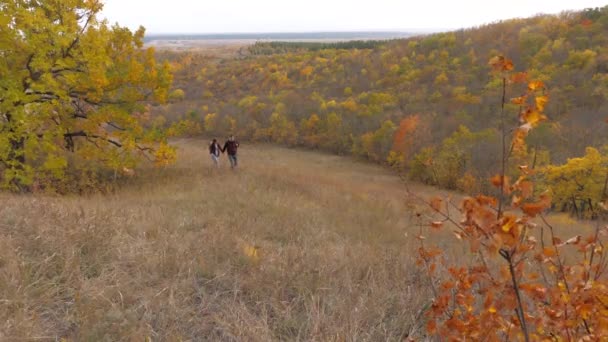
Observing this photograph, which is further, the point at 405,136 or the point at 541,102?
the point at 405,136

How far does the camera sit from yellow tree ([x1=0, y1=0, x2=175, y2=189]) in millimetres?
10984

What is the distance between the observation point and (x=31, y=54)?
11.7 m

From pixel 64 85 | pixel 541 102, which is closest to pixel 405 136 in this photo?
pixel 64 85

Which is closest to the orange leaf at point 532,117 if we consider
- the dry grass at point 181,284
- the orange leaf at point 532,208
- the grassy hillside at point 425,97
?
the orange leaf at point 532,208

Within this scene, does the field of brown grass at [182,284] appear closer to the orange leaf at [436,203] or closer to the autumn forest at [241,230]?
the autumn forest at [241,230]

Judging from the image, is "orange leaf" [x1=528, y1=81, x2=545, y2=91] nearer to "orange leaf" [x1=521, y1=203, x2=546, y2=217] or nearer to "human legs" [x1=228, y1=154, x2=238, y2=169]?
"orange leaf" [x1=521, y1=203, x2=546, y2=217]

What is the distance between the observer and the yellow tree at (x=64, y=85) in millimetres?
10984

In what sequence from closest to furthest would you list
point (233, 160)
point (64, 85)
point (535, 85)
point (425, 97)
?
point (535, 85) < point (64, 85) < point (233, 160) < point (425, 97)

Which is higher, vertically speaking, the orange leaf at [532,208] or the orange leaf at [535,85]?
the orange leaf at [535,85]

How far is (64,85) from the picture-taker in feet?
42.1

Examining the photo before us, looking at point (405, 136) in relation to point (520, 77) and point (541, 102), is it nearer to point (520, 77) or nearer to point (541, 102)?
point (520, 77)

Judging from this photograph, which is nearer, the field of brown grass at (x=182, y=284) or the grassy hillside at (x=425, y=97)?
the field of brown grass at (x=182, y=284)

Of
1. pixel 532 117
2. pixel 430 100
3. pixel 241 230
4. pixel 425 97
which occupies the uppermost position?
pixel 532 117

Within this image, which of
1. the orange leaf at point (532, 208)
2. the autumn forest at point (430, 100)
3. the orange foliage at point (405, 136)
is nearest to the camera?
the orange leaf at point (532, 208)
